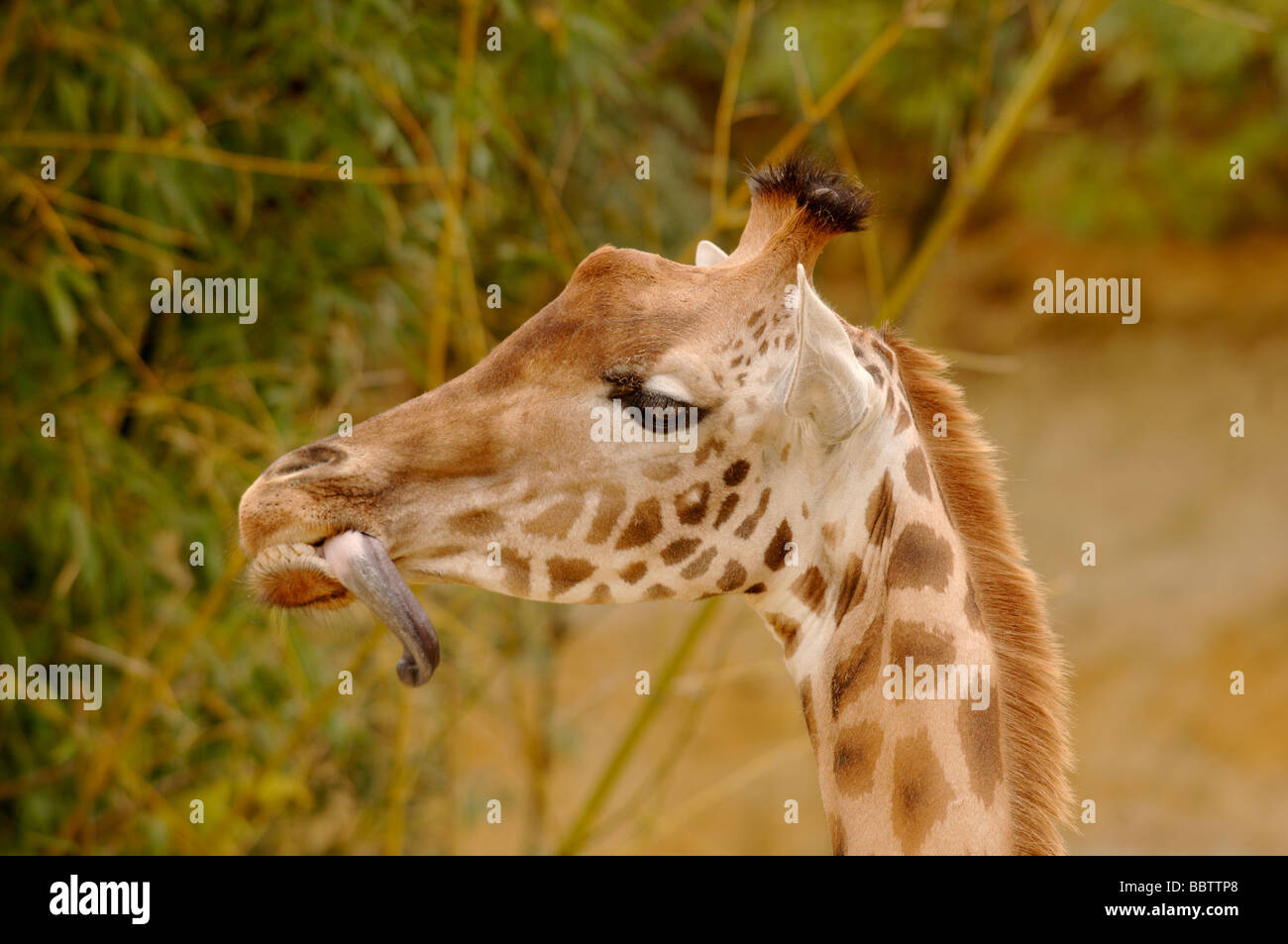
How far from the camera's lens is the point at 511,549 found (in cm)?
191

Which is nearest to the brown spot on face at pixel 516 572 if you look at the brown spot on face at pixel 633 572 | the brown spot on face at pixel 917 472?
the brown spot on face at pixel 633 572

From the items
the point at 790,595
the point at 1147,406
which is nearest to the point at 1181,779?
the point at 1147,406

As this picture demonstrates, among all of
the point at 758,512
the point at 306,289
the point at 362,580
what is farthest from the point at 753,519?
the point at 306,289

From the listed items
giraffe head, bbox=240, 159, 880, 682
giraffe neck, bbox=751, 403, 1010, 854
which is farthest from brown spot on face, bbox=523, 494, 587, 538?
giraffe neck, bbox=751, 403, 1010, 854

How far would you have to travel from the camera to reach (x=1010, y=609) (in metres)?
2.01

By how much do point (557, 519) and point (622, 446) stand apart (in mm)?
141

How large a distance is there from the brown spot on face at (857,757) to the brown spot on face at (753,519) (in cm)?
31

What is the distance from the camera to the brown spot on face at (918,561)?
1936 millimetres

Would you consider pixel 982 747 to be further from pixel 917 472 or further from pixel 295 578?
pixel 295 578

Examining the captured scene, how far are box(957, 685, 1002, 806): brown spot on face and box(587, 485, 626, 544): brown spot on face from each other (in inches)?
21.9

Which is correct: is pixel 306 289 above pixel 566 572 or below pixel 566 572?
above

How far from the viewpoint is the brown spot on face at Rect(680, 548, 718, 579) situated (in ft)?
6.36

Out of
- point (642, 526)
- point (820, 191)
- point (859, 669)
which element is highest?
point (820, 191)

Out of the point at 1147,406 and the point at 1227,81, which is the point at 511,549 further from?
the point at 1147,406
